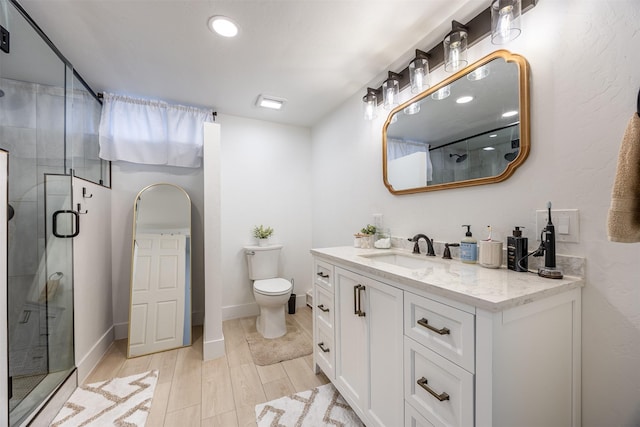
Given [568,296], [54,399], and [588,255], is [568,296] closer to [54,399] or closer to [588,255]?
[588,255]

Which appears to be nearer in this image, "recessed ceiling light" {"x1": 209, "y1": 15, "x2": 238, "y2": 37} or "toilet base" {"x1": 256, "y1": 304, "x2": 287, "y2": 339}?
"recessed ceiling light" {"x1": 209, "y1": 15, "x2": 238, "y2": 37}

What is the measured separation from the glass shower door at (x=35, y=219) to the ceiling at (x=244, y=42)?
0.26 metres

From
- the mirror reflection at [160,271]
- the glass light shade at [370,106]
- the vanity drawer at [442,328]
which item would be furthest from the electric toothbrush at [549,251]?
the mirror reflection at [160,271]

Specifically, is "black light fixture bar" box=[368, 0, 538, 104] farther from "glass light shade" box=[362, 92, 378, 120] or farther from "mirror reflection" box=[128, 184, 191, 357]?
"mirror reflection" box=[128, 184, 191, 357]

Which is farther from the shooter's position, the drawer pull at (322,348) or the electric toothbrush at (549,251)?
the drawer pull at (322,348)

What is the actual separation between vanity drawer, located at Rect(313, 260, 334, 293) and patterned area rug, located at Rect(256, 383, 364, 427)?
2.21 feet

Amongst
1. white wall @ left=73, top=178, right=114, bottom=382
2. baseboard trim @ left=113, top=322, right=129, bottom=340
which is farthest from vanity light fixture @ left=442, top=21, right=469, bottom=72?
baseboard trim @ left=113, top=322, right=129, bottom=340

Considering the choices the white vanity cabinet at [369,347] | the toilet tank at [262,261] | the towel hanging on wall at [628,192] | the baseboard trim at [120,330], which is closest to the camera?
the towel hanging on wall at [628,192]

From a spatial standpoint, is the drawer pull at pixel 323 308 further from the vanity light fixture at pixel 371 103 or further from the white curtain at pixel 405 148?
the vanity light fixture at pixel 371 103

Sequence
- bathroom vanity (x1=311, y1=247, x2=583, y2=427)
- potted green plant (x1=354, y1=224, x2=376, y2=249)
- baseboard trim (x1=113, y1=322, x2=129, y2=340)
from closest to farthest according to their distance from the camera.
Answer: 1. bathroom vanity (x1=311, y1=247, x2=583, y2=427)
2. potted green plant (x1=354, y1=224, x2=376, y2=249)
3. baseboard trim (x1=113, y1=322, x2=129, y2=340)

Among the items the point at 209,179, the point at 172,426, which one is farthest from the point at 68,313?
the point at 209,179

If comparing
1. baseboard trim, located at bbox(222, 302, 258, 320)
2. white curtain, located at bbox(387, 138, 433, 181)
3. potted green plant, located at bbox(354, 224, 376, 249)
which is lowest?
baseboard trim, located at bbox(222, 302, 258, 320)

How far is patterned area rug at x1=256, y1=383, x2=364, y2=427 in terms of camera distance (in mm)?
1396

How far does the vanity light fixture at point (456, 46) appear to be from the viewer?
1.32 metres
